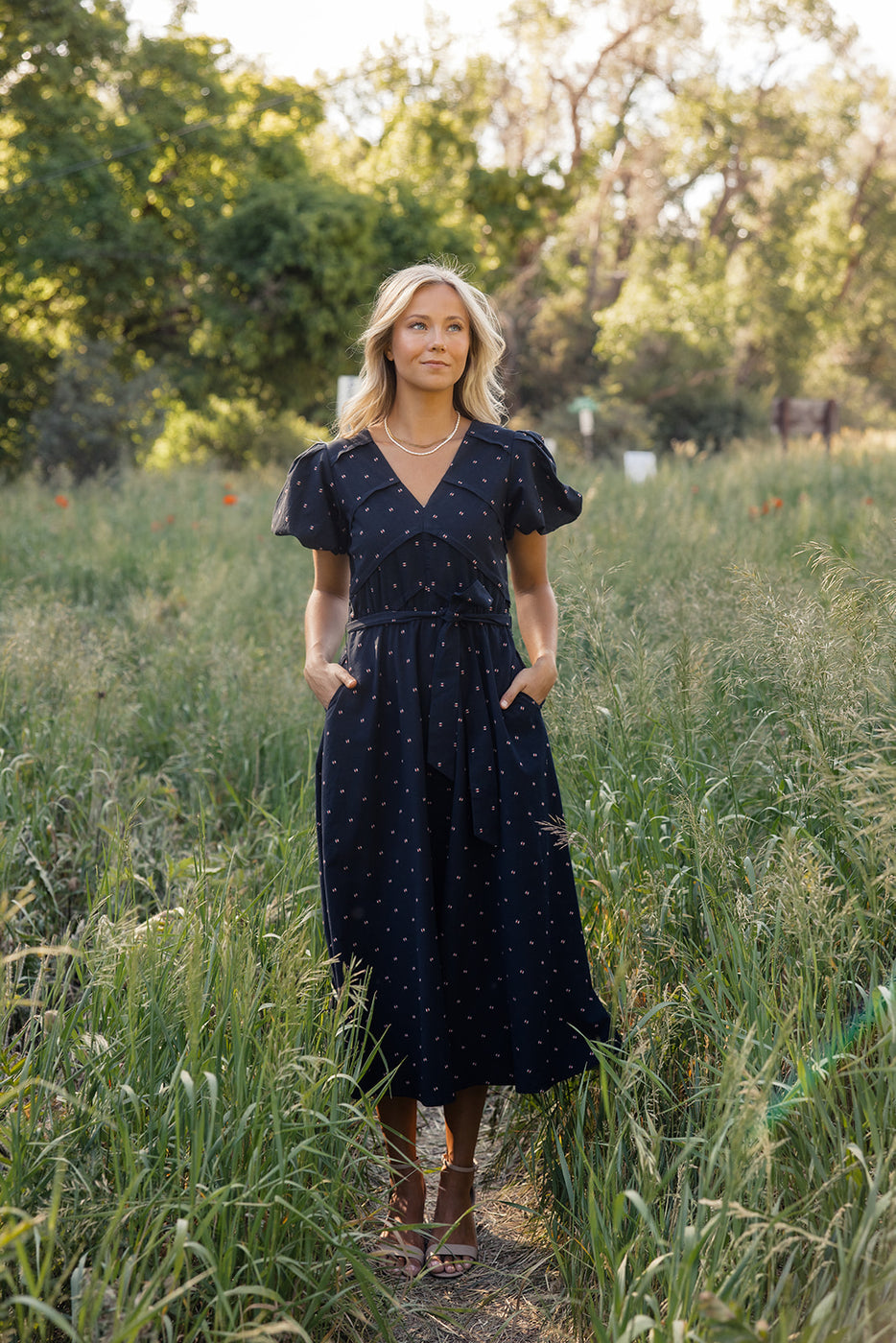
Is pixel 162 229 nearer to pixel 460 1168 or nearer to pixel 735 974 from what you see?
Answer: pixel 460 1168

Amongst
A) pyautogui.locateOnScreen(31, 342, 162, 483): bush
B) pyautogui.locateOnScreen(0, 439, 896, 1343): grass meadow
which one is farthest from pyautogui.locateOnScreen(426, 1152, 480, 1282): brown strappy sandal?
pyautogui.locateOnScreen(31, 342, 162, 483): bush

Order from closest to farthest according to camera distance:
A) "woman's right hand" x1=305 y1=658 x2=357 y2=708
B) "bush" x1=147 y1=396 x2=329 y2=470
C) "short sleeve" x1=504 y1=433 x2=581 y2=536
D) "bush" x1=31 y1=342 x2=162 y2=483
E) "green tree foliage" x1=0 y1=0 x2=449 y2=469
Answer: "woman's right hand" x1=305 y1=658 x2=357 y2=708 → "short sleeve" x1=504 y1=433 x2=581 y2=536 → "bush" x1=31 y1=342 x2=162 y2=483 → "green tree foliage" x1=0 y1=0 x2=449 y2=469 → "bush" x1=147 y1=396 x2=329 y2=470

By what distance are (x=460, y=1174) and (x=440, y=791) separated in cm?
81

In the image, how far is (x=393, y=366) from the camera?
260cm

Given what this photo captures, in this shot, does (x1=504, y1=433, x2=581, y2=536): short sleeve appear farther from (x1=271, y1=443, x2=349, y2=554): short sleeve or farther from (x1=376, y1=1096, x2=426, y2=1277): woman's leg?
(x1=376, y1=1096, x2=426, y2=1277): woman's leg

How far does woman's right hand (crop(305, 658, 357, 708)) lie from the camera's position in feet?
7.69

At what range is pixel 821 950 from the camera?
1.98m

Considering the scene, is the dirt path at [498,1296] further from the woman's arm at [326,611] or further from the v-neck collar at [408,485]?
the v-neck collar at [408,485]

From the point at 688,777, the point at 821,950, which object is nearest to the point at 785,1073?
the point at 821,950

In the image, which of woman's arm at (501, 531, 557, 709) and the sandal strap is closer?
the sandal strap

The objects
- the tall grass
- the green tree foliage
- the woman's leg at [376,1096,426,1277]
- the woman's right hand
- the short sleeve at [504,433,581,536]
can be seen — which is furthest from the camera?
the green tree foliage

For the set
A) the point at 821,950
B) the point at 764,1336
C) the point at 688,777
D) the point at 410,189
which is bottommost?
the point at 764,1336

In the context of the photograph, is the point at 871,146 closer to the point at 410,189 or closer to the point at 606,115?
the point at 606,115

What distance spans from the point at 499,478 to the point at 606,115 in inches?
1217
